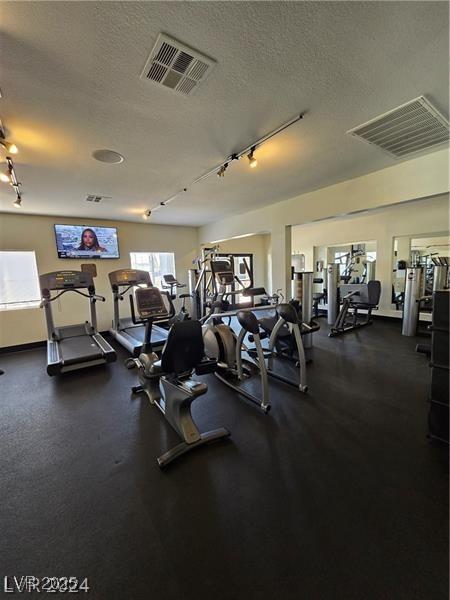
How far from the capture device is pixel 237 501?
1.64 metres

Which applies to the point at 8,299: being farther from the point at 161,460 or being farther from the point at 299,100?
the point at 299,100

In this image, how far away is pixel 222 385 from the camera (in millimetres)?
3324

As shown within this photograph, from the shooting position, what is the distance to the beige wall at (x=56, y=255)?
512cm

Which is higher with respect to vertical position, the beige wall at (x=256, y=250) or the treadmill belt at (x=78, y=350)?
the beige wall at (x=256, y=250)

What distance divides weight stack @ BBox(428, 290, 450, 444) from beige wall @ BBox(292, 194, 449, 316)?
3997mm

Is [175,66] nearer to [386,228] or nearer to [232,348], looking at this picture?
[232,348]

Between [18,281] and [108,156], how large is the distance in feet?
13.9

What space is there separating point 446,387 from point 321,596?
1.78 meters

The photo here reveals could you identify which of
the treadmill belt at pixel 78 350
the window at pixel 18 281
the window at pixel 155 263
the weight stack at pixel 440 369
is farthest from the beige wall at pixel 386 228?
the window at pixel 18 281

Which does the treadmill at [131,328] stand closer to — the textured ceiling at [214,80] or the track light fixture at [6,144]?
the textured ceiling at [214,80]

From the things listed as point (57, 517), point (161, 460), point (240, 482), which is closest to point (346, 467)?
point (240, 482)

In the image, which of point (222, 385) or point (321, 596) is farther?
point (222, 385)

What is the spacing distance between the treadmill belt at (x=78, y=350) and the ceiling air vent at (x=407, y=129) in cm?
475

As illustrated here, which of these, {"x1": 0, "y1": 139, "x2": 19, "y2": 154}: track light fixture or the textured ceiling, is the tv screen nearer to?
the textured ceiling
